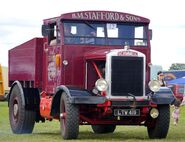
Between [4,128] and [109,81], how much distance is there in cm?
569

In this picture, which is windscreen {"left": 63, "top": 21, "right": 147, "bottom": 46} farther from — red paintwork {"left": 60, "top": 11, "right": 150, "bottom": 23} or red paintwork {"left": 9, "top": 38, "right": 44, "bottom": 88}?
red paintwork {"left": 9, "top": 38, "right": 44, "bottom": 88}

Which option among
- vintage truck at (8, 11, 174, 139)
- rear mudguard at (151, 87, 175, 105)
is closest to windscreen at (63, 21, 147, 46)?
vintage truck at (8, 11, 174, 139)

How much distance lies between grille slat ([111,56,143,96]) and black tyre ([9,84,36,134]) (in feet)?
11.0

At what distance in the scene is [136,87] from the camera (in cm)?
1480

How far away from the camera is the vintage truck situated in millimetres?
14562

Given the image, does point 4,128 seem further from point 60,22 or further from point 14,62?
point 60,22

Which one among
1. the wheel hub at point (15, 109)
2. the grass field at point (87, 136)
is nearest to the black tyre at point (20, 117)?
the wheel hub at point (15, 109)

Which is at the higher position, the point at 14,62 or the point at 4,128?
the point at 14,62

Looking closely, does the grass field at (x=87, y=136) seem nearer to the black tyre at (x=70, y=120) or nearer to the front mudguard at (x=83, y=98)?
the black tyre at (x=70, y=120)

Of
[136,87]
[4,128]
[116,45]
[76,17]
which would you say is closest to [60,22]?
[76,17]

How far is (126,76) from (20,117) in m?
3.76

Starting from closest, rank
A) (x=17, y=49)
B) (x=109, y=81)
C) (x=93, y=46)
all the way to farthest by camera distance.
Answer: (x=109, y=81) < (x=93, y=46) < (x=17, y=49)

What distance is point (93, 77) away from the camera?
1541cm

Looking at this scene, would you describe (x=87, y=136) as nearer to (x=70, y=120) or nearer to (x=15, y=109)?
(x=70, y=120)
